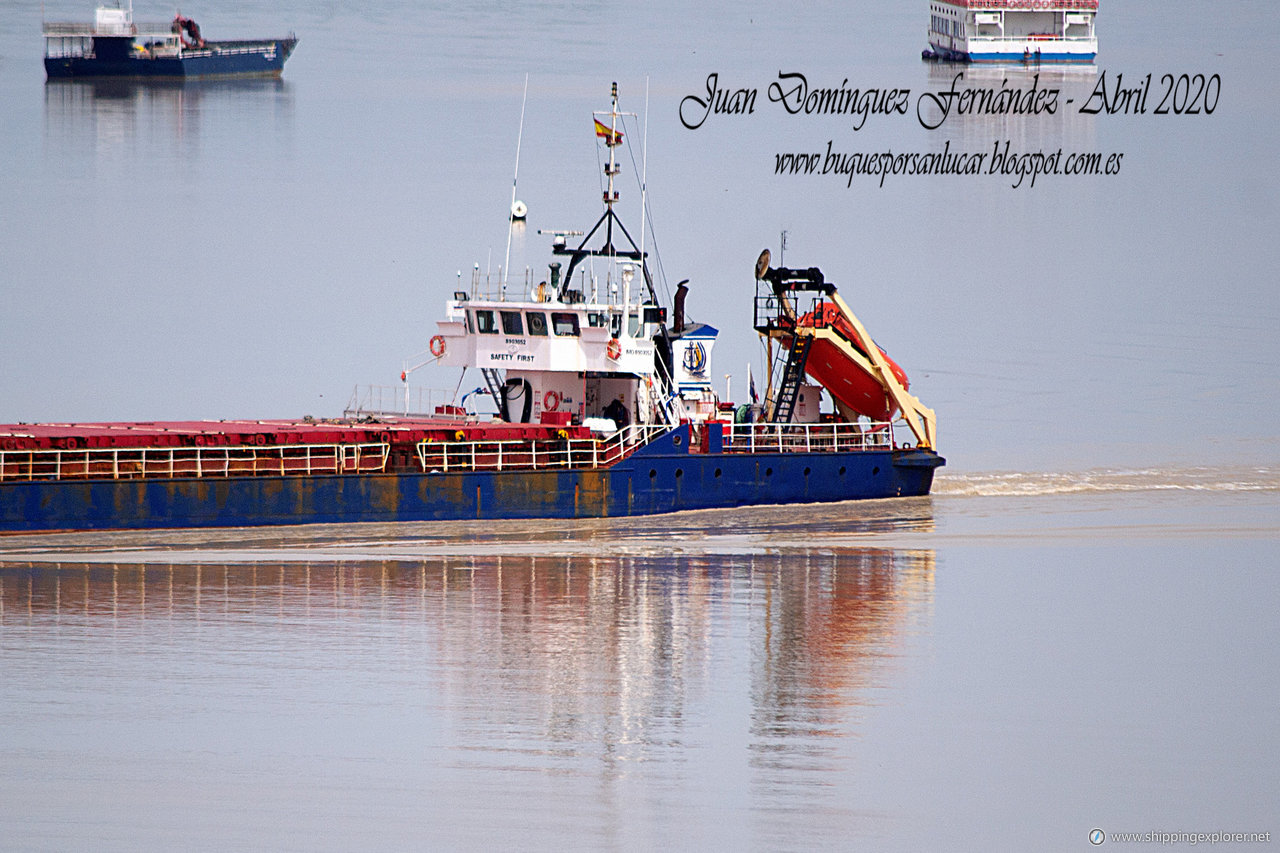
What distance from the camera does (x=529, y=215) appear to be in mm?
76062

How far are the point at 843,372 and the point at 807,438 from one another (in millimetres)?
2818

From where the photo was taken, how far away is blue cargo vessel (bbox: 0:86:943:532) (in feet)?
114

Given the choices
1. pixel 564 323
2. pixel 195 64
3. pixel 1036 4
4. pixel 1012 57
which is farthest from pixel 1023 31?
pixel 564 323

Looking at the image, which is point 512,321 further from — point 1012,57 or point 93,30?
point 1012,57

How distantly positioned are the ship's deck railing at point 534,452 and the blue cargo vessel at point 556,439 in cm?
5

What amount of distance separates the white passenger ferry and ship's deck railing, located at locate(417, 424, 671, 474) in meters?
103

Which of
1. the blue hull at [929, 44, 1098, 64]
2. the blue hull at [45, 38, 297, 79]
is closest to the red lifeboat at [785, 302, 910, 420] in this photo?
the blue hull at [45, 38, 297, 79]

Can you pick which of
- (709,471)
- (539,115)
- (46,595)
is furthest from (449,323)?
(539,115)

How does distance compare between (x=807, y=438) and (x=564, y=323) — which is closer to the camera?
(x=564, y=323)

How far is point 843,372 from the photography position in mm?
43375

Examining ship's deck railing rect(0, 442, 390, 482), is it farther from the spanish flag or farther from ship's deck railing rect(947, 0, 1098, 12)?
ship's deck railing rect(947, 0, 1098, 12)

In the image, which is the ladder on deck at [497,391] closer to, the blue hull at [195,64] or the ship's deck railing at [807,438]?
the ship's deck railing at [807,438]

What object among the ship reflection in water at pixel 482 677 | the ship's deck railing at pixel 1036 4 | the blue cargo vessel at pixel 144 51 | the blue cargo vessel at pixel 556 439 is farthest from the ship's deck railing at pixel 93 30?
the ship reflection in water at pixel 482 677

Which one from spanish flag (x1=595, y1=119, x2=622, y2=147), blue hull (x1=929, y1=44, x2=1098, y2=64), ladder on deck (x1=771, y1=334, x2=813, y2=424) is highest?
blue hull (x1=929, y1=44, x2=1098, y2=64)
